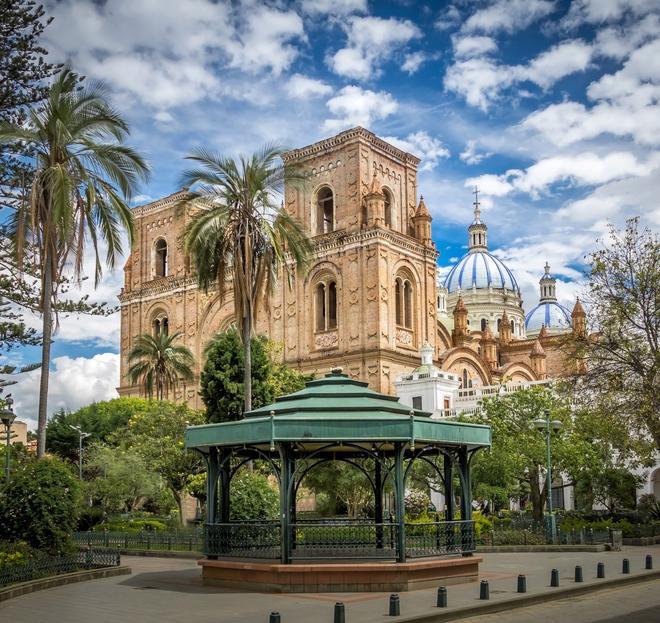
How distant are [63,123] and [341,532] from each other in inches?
473

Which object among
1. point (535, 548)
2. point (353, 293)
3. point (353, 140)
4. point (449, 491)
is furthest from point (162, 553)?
point (353, 140)

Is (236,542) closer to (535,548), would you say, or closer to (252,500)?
(252,500)

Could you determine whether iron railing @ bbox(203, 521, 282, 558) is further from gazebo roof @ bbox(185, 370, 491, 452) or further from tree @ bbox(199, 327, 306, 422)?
tree @ bbox(199, 327, 306, 422)

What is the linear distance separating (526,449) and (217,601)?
19.8 m

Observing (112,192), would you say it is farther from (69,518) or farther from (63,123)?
(69,518)

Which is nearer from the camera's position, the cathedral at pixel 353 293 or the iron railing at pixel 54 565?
the iron railing at pixel 54 565

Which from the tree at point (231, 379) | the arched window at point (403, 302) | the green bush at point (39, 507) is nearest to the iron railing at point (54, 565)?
the green bush at point (39, 507)

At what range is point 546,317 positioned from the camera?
327 feet

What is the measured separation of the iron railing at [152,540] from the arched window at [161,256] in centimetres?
3776

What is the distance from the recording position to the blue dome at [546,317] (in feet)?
323

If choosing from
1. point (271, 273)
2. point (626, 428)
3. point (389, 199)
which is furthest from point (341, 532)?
point (389, 199)

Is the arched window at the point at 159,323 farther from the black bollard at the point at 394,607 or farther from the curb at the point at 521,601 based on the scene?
the black bollard at the point at 394,607

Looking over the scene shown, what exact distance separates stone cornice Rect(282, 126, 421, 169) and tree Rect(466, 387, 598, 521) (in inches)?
929

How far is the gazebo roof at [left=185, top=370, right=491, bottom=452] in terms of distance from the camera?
53.5ft
